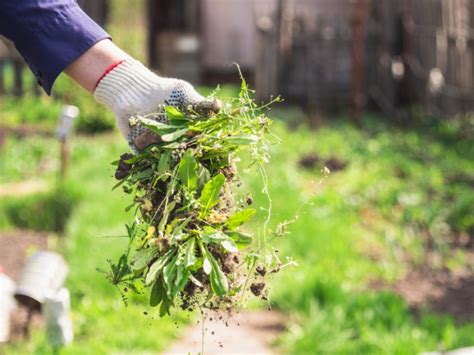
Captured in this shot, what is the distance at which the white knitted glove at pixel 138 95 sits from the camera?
8.07 feet

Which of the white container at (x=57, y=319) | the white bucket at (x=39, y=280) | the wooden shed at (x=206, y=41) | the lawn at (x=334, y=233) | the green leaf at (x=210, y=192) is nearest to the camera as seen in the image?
the green leaf at (x=210, y=192)

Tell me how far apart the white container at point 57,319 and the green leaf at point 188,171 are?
1980mm

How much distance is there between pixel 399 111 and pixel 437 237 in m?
5.94

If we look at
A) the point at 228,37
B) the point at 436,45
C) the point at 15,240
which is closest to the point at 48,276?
the point at 15,240

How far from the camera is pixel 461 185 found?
7820 mm

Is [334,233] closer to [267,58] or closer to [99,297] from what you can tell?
[99,297]

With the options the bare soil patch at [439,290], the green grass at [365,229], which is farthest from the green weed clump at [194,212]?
the bare soil patch at [439,290]

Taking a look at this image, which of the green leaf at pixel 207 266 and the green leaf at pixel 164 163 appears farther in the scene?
the green leaf at pixel 164 163

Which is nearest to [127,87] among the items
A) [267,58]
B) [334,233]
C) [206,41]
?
[334,233]

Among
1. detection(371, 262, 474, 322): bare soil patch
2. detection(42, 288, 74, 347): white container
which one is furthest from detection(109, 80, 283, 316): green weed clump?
detection(371, 262, 474, 322): bare soil patch

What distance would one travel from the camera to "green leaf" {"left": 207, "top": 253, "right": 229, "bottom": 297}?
2246mm

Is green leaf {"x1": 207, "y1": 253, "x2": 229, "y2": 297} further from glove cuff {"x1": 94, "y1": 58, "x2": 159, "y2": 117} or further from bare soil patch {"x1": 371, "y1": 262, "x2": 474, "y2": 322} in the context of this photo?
bare soil patch {"x1": 371, "y1": 262, "x2": 474, "y2": 322}

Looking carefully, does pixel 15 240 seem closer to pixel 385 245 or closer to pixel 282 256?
pixel 282 256

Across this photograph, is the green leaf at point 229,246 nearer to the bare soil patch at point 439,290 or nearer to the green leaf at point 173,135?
the green leaf at point 173,135
